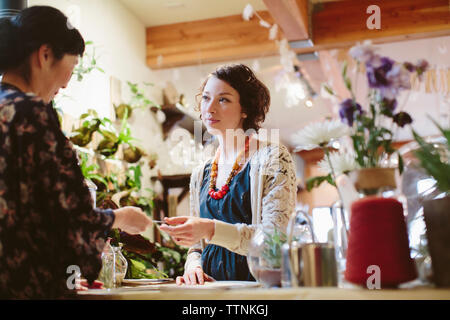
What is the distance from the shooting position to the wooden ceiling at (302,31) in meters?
3.95

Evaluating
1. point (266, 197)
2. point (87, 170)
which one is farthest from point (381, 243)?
point (87, 170)

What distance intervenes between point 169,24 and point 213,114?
2.91m

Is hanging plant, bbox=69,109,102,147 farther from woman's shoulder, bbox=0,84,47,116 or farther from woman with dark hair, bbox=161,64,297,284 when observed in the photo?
woman's shoulder, bbox=0,84,47,116

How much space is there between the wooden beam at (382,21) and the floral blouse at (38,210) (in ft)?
11.5

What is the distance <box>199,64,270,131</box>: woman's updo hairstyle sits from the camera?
6.34 ft

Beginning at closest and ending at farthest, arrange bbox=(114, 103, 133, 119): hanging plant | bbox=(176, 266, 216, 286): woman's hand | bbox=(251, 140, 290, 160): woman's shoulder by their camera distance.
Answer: bbox=(176, 266, 216, 286): woman's hand, bbox=(251, 140, 290, 160): woman's shoulder, bbox=(114, 103, 133, 119): hanging plant

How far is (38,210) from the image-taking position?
940 millimetres

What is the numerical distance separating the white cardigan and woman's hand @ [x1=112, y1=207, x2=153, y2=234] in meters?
0.35

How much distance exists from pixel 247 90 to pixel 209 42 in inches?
102

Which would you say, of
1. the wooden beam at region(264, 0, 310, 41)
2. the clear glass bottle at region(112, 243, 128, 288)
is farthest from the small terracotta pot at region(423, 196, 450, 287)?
the wooden beam at region(264, 0, 310, 41)

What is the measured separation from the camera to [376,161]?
97 centimetres

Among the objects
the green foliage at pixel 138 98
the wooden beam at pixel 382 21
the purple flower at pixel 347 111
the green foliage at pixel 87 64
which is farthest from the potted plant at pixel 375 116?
the wooden beam at pixel 382 21

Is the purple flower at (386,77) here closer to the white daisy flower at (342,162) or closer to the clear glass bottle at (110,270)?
the white daisy flower at (342,162)
